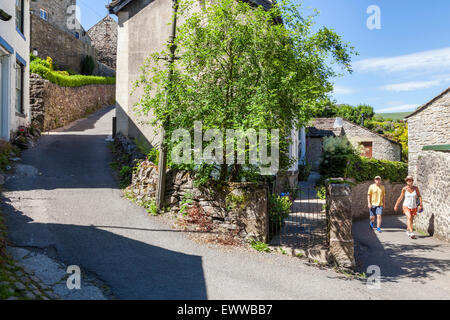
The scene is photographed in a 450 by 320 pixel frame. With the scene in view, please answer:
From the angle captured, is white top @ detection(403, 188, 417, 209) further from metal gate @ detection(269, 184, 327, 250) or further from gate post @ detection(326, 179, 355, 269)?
gate post @ detection(326, 179, 355, 269)

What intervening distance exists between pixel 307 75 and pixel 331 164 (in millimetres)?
13370

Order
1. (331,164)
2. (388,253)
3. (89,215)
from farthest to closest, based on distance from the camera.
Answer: (331,164) → (388,253) → (89,215)

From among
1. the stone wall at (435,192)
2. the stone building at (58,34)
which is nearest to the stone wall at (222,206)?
the stone wall at (435,192)

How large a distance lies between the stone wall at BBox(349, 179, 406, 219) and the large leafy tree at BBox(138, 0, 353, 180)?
7.13m

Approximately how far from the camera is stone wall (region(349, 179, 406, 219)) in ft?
46.6

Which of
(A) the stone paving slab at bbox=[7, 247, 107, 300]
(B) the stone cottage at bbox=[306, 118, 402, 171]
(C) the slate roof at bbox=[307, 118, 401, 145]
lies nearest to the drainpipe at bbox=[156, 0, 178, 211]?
(A) the stone paving slab at bbox=[7, 247, 107, 300]

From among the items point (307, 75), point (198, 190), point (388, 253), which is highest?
point (307, 75)

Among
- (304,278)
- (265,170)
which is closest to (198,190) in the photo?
(265,170)

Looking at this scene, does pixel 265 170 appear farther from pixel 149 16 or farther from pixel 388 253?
pixel 149 16

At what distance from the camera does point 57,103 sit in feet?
63.3

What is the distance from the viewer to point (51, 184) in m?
9.80

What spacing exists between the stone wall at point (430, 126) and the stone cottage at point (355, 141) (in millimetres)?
9033

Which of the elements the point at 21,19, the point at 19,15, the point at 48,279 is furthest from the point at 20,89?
the point at 48,279
